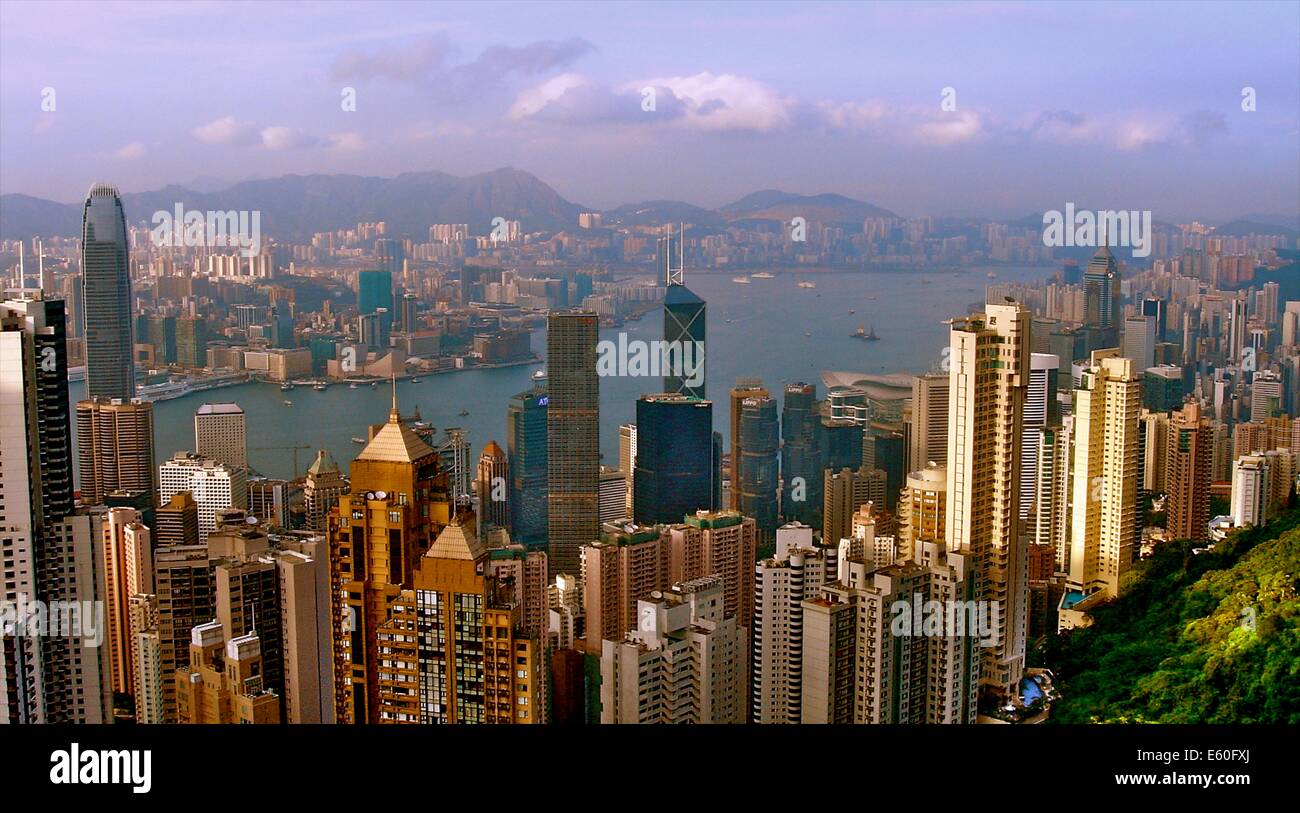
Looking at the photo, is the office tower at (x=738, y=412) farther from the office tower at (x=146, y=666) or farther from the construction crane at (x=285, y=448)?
the office tower at (x=146, y=666)

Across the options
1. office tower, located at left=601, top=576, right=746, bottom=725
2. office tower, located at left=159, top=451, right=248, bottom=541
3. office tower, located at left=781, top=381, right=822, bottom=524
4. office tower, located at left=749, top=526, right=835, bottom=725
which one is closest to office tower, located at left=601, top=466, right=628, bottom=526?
office tower, located at left=781, top=381, right=822, bottom=524

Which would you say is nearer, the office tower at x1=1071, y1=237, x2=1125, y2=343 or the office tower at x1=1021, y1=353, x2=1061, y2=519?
the office tower at x1=1021, y1=353, x2=1061, y2=519

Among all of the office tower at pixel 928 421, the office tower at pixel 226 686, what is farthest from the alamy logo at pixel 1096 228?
the office tower at pixel 226 686

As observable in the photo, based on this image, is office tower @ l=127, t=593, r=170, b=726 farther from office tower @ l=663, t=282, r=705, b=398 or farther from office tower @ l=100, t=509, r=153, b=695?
office tower @ l=663, t=282, r=705, b=398

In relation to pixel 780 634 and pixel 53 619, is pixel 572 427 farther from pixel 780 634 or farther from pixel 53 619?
pixel 53 619
